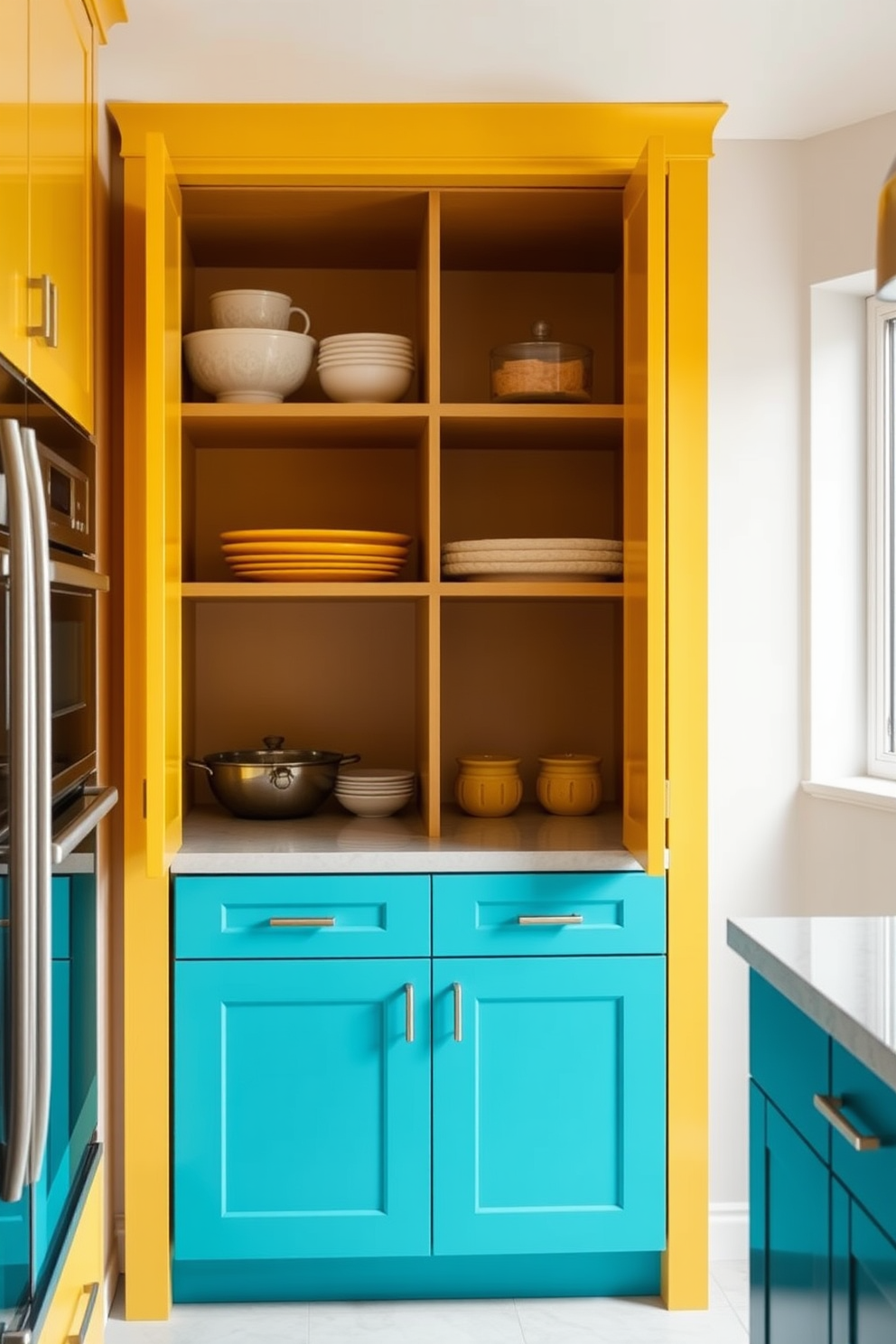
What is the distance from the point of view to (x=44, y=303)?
1666 millimetres

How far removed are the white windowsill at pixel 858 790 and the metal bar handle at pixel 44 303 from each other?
182cm

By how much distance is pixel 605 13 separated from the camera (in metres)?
2.22

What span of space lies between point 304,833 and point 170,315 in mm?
1053

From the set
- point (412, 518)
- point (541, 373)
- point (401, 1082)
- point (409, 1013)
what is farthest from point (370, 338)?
point (401, 1082)

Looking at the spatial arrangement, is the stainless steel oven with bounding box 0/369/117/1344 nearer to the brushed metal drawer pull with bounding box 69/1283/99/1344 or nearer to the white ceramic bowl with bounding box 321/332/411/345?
the brushed metal drawer pull with bounding box 69/1283/99/1344

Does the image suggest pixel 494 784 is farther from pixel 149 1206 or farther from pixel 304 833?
pixel 149 1206

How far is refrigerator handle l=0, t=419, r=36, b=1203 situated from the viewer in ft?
3.98

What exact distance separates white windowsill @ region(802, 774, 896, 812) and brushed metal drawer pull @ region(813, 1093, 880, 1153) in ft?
4.20

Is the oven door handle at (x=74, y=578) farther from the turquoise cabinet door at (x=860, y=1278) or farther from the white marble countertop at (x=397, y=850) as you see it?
the turquoise cabinet door at (x=860, y=1278)

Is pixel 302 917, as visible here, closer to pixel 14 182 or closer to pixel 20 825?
pixel 20 825

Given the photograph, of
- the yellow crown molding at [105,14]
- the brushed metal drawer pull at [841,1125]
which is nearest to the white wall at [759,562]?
the yellow crown molding at [105,14]

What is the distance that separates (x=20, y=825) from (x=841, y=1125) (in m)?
0.88

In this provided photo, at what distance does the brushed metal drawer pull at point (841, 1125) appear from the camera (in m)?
1.25

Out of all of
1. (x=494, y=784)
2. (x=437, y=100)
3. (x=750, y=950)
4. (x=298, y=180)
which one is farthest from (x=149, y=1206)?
(x=437, y=100)
